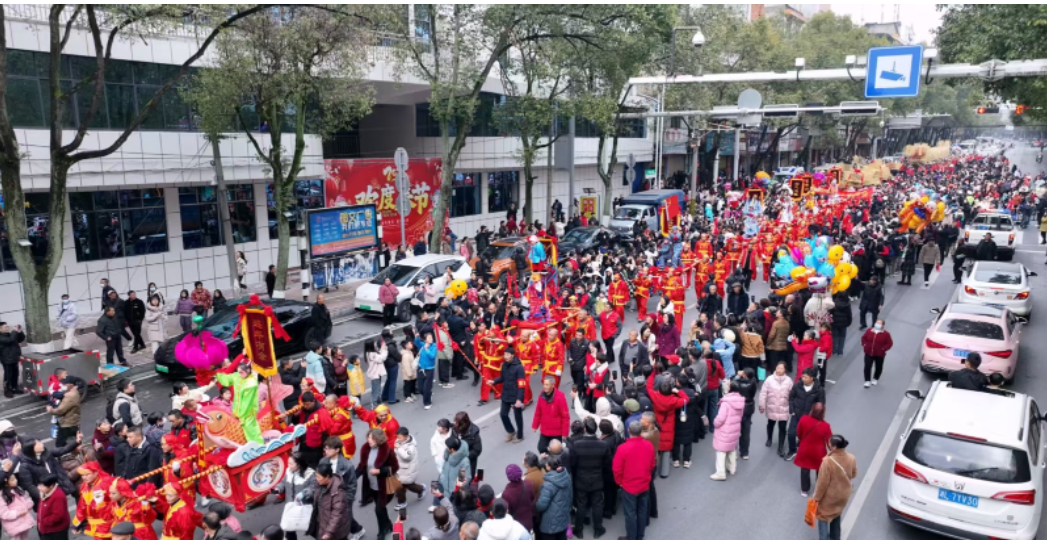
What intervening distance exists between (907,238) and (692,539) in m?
17.1

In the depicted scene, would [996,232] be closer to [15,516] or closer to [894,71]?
[894,71]

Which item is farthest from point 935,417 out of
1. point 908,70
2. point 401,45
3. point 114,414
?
point 401,45

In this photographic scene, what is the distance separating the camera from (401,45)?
21.1 m

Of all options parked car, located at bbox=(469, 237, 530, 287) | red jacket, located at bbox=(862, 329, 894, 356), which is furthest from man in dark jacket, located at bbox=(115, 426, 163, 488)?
parked car, located at bbox=(469, 237, 530, 287)

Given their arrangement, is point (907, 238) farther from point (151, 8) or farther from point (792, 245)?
point (151, 8)

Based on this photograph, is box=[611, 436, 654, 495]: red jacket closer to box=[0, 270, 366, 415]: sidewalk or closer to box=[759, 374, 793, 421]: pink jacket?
box=[759, 374, 793, 421]: pink jacket

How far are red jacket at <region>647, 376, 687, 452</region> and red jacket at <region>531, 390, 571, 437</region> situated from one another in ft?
3.61

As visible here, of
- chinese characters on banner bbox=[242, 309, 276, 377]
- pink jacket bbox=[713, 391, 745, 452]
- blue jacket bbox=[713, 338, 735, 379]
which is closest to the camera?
chinese characters on banner bbox=[242, 309, 276, 377]

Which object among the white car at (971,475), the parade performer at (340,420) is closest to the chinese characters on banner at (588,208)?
the parade performer at (340,420)

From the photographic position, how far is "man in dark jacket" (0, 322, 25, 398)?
41.8 feet

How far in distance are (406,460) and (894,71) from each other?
12.0 metres

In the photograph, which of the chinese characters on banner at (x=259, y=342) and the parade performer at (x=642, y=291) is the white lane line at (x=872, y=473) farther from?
the chinese characters on banner at (x=259, y=342)

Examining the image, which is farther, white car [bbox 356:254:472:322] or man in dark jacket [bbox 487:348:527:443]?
white car [bbox 356:254:472:322]

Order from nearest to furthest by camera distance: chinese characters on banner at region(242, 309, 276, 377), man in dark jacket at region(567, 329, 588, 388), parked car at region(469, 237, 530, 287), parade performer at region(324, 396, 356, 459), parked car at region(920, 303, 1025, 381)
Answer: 1. parade performer at region(324, 396, 356, 459)
2. chinese characters on banner at region(242, 309, 276, 377)
3. man in dark jacket at region(567, 329, 588, 388)
4. parked car at region(920, 303, 1025, 381)
5. parked car at region(469, 237, 530, 287)
